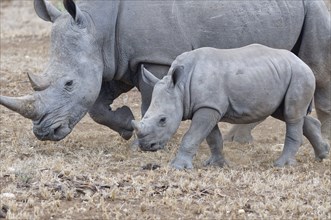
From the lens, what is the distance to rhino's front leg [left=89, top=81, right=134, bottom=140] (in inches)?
331

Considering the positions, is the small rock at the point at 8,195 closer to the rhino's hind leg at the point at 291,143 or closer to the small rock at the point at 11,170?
the small rock at the point at 11,170

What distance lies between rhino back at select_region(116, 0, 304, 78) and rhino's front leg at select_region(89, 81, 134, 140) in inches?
21.1

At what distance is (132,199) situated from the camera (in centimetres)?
577

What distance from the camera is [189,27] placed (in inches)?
314

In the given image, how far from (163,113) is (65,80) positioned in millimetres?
1040

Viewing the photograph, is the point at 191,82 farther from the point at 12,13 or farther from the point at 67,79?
the point at 12,13

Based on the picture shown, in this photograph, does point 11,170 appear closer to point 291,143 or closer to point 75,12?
point 75,12

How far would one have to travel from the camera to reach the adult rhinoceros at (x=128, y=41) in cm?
752

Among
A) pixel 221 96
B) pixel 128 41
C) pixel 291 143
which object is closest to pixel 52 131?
pixel 128 41

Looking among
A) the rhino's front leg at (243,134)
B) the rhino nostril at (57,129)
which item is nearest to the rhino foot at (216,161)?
the rhino nostril at (57,129)

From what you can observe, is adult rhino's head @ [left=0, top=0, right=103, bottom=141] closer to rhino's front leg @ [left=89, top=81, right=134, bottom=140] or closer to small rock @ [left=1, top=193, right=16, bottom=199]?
rhino's front leg @ [left=89, top=81, right=134, bottom=140]

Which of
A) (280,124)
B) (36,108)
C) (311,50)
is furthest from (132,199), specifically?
(280,124)

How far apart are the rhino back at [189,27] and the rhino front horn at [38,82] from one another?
789 millimetres

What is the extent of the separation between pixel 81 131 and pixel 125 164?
207cm
